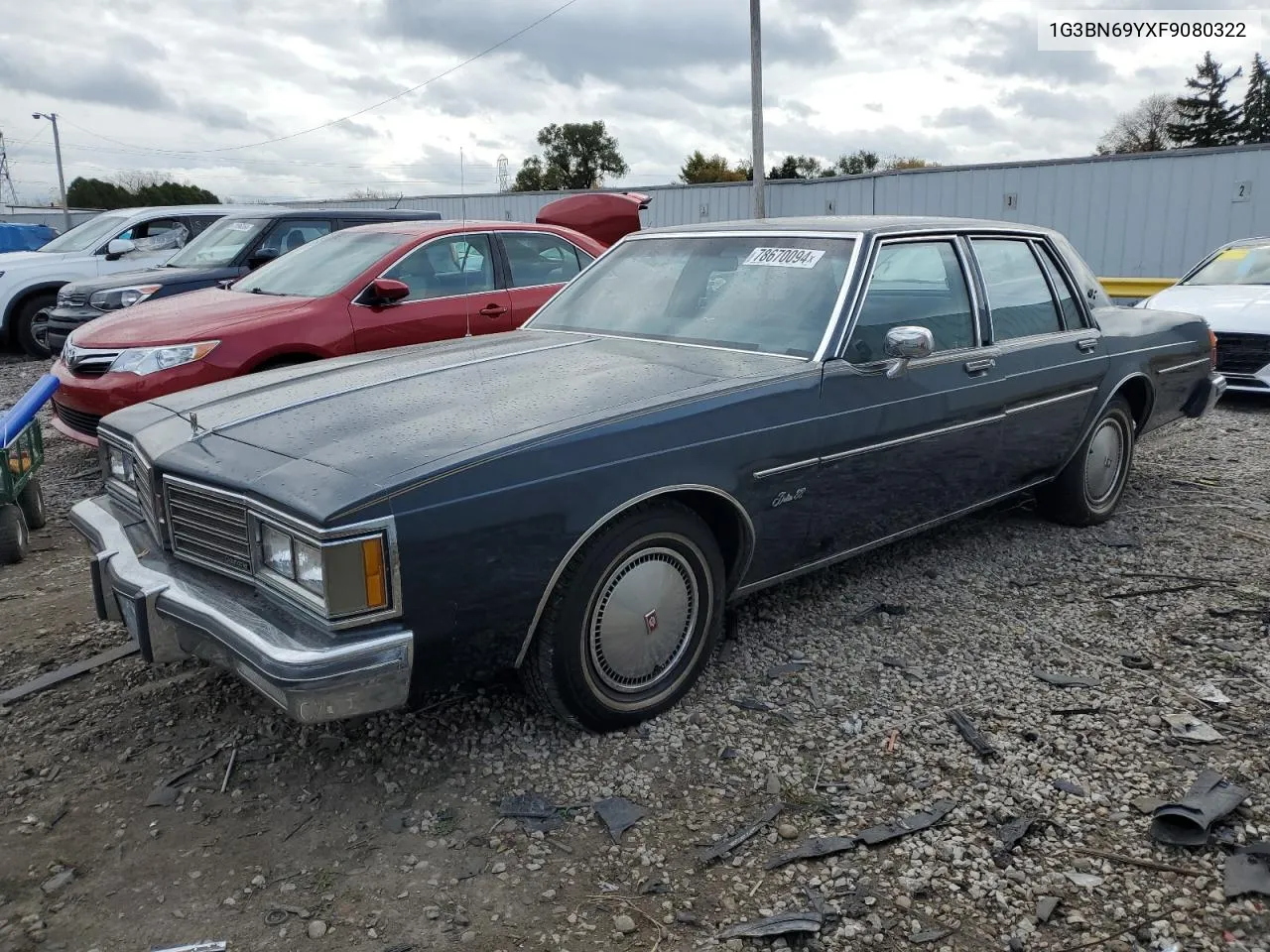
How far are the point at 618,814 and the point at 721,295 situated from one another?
2132 millimetres

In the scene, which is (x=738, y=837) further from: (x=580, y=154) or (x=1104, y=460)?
(x=580, y=154)

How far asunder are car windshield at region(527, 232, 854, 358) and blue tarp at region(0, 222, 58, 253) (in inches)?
707

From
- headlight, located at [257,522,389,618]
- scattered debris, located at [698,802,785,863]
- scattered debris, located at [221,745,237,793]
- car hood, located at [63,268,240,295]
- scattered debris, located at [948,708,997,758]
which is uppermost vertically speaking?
car hood, located at [63,268,240,295]

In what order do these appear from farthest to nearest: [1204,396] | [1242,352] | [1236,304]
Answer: [1236,304]
[1242,352]
[1204,396]

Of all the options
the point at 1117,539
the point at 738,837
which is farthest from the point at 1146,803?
the point at 1117,539

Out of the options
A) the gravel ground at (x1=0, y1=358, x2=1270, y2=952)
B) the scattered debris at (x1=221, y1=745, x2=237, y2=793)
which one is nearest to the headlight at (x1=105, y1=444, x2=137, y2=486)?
the gravel ground at (x1=0, y1=358, x2=1270, y2=952)

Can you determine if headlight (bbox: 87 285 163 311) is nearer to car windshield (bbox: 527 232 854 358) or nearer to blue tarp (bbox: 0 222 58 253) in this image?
car windshield (bbox: 527 232 854 358)

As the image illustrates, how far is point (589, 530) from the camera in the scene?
9.52 ft

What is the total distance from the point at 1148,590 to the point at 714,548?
2.30 meters

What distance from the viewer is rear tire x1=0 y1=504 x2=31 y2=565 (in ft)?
15.6

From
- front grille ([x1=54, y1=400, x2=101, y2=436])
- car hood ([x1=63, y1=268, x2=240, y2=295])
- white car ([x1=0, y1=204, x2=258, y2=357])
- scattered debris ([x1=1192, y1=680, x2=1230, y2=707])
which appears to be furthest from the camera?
white car ([x1=0, y1=204, x2=258, y2=357])

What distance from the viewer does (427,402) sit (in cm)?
325

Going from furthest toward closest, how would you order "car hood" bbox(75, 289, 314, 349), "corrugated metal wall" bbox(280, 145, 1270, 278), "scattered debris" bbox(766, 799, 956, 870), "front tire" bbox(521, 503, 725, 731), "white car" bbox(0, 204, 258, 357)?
"corrugated metal wall" bbox(280, 145, 1270, 278), "white car" bbox(0, 204, 258, 357), "car hood" bbox(75, 289, 314, 349), "front tire" bbox(521, 503, 725, 731), "scattered debris" bbox(766, 799, 956, 870)

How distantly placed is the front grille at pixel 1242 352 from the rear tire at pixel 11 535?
8800 millimetres
